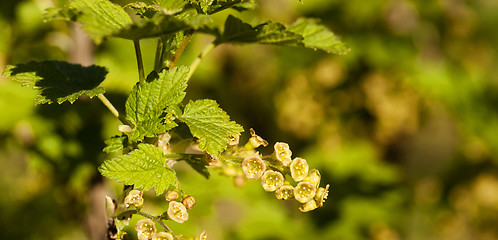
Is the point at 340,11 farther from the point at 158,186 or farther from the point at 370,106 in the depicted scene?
the point at 158,186

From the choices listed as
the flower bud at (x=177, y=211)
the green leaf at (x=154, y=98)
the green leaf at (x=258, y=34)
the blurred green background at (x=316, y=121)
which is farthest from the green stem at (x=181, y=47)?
the blurred green background at (x=316, y=121)

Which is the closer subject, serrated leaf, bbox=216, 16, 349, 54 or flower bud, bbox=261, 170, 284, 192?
flower bud, bbox=261, 170, 284, 192

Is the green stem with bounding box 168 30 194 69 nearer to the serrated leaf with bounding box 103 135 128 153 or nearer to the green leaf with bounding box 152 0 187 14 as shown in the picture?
the green leaf with bounding box 152 0 187 14

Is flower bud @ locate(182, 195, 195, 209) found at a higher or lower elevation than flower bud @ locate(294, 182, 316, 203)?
lower

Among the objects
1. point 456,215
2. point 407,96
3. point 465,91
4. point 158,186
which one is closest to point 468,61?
point 465,91

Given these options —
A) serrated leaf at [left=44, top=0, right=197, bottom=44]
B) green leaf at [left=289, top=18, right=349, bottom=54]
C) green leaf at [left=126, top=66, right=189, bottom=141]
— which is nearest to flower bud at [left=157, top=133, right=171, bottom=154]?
green leaf at [left=126, top=66, right=189, bottom=141]

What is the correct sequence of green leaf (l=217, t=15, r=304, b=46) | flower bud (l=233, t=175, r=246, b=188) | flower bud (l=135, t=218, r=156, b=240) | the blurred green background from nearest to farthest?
flower bud (l=135, t=218, r=156, b=240) → green leaf (l=217, t=15, r=304, b=46) → flower bud (l=233, t=175, r=246, b=188) → the blurred green background

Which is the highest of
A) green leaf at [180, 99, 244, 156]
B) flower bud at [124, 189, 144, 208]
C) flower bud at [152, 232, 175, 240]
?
green leaf at [180, 99, 244, 156]
